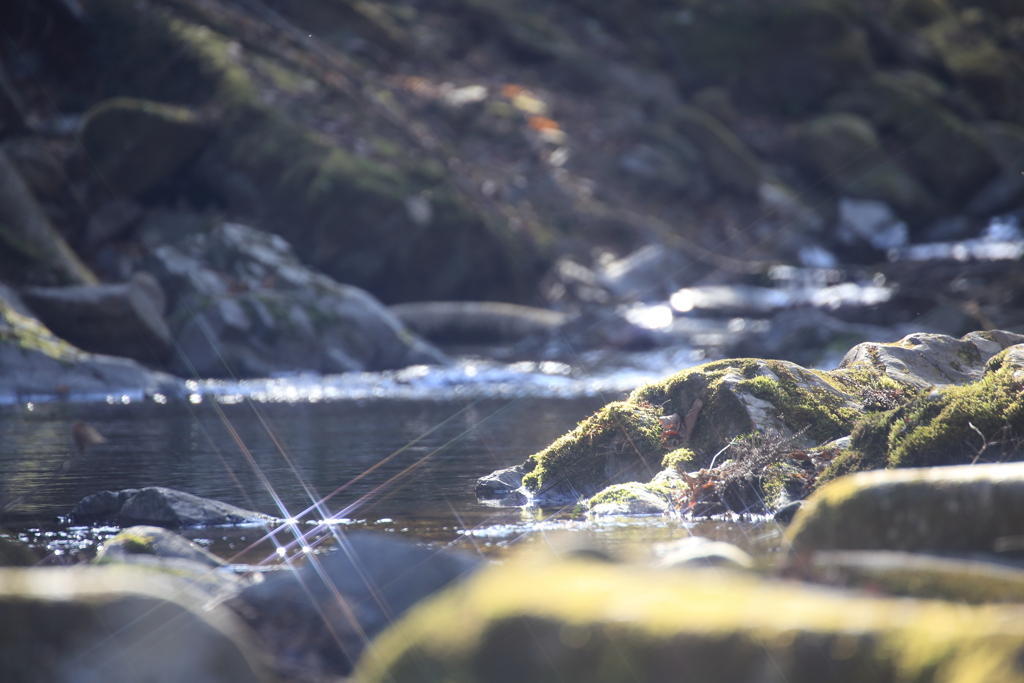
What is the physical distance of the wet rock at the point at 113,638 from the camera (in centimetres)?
308

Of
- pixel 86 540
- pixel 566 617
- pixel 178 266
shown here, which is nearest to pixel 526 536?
pixel 86 540

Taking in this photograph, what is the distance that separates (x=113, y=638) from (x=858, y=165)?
4343 centimetres

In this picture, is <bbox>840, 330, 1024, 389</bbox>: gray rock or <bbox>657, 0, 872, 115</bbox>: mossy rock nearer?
<bbox>840, 330, 1024, 389</bbox>: gray rock

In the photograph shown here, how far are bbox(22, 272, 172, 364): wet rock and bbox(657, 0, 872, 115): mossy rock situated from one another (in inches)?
1522

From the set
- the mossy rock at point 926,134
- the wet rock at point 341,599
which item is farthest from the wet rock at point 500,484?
the mossy rock at point 926,134

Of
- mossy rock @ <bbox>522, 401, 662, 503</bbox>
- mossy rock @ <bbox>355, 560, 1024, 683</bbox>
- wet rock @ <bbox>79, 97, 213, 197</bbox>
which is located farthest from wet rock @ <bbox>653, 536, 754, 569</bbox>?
wet rock @ <bbox>79, 97, 213, 197</bbox>

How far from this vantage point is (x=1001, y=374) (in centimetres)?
732

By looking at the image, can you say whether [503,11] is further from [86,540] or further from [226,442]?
[86,540]

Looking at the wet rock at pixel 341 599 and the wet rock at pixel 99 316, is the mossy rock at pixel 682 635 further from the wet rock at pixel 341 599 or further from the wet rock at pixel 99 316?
the wet rock at pixel 99 316

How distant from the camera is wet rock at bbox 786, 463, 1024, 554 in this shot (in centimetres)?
382

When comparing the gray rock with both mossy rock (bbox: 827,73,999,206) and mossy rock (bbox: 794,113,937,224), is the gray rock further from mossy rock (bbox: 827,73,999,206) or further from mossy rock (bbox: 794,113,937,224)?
mossy rock (bbox: 827,73,999,206)

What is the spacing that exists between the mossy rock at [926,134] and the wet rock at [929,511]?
40746mm

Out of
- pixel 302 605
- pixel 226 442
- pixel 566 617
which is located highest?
pixel 566 617

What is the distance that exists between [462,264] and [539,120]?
640 inches
